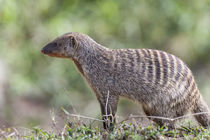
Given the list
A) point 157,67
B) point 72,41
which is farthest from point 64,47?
point 157,67

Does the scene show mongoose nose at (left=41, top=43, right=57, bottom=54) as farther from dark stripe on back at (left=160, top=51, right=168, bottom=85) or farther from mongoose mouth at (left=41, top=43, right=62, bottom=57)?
dark stripe on back at (left=160, top=51, right=168, bottom=85)

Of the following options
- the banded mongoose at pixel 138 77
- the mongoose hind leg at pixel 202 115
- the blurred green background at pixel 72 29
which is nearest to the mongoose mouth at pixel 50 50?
Answer: the banded mongoose at pixel 138 77

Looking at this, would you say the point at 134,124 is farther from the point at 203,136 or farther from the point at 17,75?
the point at 17,75

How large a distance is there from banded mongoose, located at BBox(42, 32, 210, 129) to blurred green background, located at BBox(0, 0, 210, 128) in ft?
14.6

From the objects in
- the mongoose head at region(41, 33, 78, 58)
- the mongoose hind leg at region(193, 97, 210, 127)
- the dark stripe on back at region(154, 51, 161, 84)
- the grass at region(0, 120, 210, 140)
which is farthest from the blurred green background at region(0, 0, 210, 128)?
the grass at region(0, 120, 210, 140)

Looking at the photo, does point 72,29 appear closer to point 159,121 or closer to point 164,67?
point 164,67

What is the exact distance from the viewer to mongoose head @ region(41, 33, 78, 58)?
186 inches

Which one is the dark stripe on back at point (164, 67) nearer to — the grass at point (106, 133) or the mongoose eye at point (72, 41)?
the grass at point (106, 133)

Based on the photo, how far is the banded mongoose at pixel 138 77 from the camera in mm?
Answer: 4531

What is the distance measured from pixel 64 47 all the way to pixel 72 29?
4493 mm

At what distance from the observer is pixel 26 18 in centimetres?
1039

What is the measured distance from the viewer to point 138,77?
4.60 m

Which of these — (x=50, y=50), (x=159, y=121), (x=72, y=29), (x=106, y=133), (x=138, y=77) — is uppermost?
(x=72, y=29)

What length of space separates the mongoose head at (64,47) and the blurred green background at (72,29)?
4.42 meters
